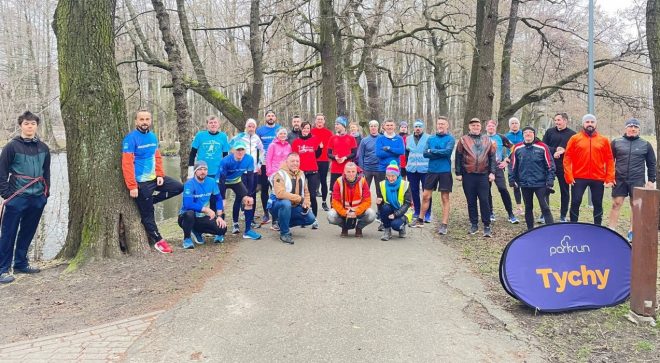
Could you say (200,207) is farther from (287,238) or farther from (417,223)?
(417,223)

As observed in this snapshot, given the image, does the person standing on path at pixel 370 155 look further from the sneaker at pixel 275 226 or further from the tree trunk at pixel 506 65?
the tree trunk at pixel 506 65

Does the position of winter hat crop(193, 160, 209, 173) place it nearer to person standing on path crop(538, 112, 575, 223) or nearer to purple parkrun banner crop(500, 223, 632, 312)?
purple parkrun banner crop(500, 223, 632, 312)

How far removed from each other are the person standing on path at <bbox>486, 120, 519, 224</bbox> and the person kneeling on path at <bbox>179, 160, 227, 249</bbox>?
5174 millimetres

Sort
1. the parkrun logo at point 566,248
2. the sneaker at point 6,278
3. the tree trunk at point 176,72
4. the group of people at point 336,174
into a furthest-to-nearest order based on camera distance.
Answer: the tree trunk at point 176,72 → the group of people at point 336,174 → the sneaker at point 6,278 → the parkrun logo at point 566,248

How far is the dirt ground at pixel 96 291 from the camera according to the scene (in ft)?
15.6

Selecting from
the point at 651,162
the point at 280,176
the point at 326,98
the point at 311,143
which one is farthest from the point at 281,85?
the point at 651,162

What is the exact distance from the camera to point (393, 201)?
8.05 metres

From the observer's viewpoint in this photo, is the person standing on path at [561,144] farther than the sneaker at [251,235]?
Yes

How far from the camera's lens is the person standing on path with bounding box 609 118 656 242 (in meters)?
7.62

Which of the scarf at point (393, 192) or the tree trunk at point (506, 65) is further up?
the tree trunk at point (506, 65)

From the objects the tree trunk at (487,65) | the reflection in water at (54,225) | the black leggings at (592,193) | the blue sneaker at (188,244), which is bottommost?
the reflection in water at (54,225)

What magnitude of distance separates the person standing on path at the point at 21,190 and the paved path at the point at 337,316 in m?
2.65

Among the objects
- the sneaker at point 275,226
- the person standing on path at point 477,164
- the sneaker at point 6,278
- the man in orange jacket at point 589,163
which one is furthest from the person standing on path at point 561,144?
the sneaker at point 6,278

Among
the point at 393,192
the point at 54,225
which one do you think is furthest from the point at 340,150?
the point at 54,225
